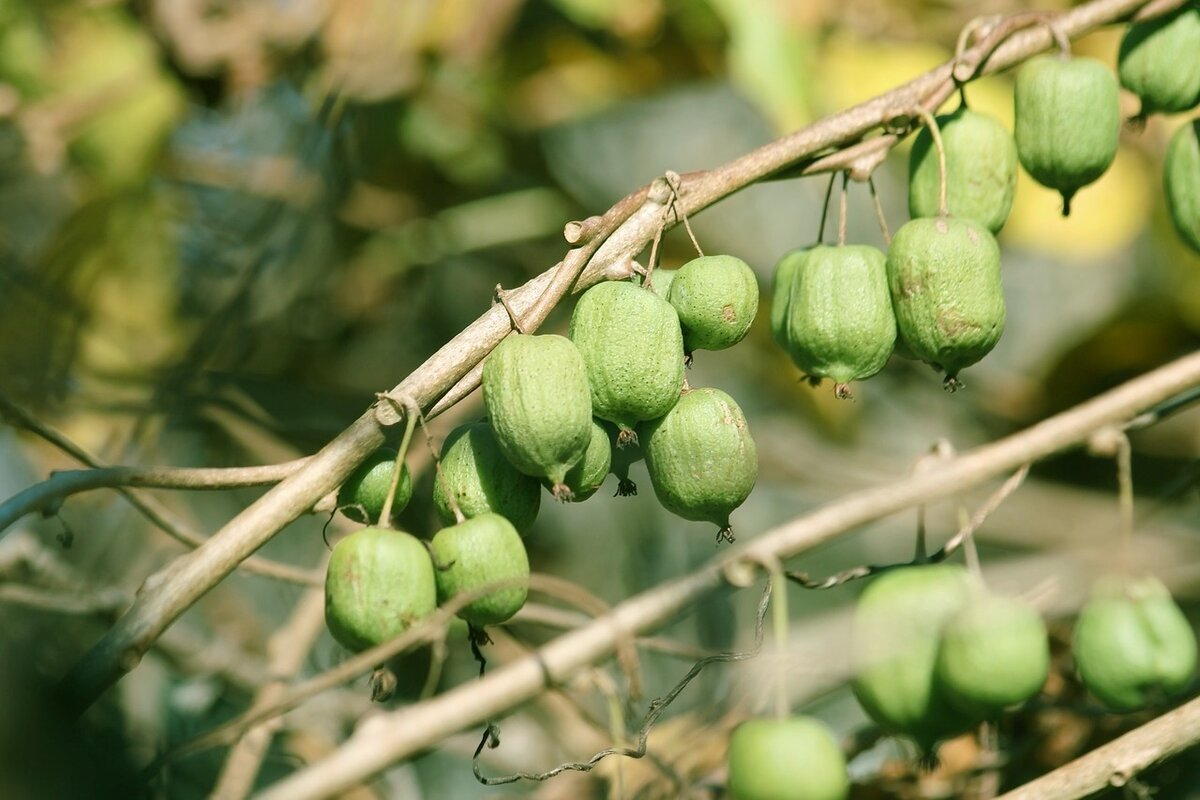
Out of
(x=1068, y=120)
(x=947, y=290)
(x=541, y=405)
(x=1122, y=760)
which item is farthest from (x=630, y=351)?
(x=1122, y=760)

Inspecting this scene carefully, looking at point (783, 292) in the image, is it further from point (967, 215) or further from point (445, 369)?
point (445, 369)

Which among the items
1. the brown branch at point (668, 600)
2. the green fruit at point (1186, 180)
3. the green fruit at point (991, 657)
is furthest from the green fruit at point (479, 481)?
the green fruit at point (1186, 180)

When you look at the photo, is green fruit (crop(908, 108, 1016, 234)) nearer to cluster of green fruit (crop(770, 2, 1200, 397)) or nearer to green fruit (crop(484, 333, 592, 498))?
cluster of green fruit (crop(770, 2, 1200, 397))

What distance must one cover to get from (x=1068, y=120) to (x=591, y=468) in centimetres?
71

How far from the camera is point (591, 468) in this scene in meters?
1.29

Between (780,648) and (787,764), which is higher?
(780,648)

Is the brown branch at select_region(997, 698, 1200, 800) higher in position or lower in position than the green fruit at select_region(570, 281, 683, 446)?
lower

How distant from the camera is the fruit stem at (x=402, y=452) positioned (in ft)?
4.01

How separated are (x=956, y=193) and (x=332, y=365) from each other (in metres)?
1.97

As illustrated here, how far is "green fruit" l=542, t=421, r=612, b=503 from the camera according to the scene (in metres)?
1.28

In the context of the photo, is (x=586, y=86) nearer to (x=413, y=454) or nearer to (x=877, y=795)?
(x=413, y=454)

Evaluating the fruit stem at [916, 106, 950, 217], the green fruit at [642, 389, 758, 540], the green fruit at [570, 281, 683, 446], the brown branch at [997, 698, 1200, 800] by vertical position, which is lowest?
the brown branch at [997, 698, 1200, 800]

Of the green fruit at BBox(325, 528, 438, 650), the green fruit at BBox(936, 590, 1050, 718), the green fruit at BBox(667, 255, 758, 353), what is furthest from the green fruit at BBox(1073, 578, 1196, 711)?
the green fruit at BBox(325, 528, 438, 650)

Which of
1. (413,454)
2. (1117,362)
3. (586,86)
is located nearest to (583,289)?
(413,454)
